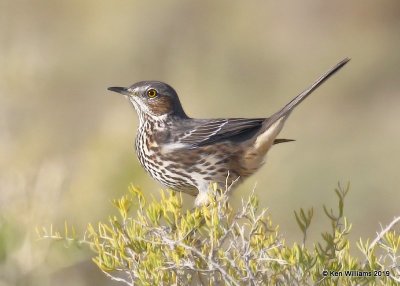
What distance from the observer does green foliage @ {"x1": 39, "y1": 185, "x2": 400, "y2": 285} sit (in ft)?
15.7

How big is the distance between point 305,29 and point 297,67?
60.9 inches

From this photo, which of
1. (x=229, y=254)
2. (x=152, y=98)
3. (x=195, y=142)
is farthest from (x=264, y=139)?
(x=229, y=254)

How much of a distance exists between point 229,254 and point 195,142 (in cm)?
201

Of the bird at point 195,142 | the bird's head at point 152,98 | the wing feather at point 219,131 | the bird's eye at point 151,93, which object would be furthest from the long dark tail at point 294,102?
the bird's eye at point 151,93

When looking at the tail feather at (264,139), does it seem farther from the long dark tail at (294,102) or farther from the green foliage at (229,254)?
the green foliage at (229,254)

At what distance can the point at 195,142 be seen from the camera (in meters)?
6.79

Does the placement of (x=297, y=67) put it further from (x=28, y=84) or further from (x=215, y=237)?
(x=215, y=237)

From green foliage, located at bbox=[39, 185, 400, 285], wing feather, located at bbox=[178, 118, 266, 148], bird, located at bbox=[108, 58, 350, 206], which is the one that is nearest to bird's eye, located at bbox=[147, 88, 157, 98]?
bird, located at bbox=[108, 58, 350, 206]

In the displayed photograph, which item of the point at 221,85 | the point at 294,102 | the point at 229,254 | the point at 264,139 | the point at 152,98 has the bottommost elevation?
the point at 229,254

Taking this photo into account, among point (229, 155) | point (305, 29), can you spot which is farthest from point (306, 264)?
point (305, 29)

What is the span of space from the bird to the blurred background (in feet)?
6.51

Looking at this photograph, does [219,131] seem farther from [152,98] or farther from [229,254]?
[229,254]

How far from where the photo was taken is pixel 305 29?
19.6 m

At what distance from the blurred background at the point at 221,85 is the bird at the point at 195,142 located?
6.51 ft
